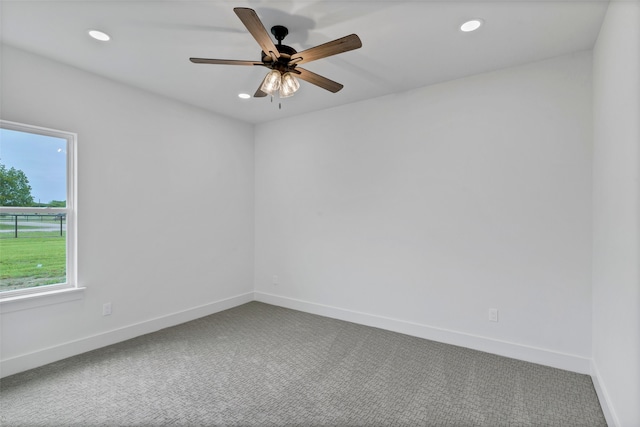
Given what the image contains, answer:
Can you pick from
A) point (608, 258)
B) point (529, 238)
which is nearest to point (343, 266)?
point (529, 238)

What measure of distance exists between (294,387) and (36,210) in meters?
2.75

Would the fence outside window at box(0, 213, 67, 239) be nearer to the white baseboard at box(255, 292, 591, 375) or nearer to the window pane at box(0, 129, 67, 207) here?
the window pane at box(0, 129, 67, 207)

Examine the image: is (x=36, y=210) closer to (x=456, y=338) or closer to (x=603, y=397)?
(x=456, y=338)

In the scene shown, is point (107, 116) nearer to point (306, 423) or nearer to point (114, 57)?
point (114, 57)

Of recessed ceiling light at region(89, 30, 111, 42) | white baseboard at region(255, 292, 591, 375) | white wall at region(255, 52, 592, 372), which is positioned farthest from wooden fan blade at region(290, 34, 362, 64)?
white baseboard at region(255, 292, 591, 375)

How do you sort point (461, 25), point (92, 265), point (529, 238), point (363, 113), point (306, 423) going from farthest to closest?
1. point (363, 113)
2. point (92, 265)
3. point (529, 238)
4. point (461, 25)
5. point (306, 423)

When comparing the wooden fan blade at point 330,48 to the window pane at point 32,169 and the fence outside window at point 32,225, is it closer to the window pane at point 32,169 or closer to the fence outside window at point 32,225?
the window pane at point 32,169

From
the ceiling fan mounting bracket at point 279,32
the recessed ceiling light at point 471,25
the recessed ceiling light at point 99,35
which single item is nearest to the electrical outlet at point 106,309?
the recessed ceiling light at point 99,35

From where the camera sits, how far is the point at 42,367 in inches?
108

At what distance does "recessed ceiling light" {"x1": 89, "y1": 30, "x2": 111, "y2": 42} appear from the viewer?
8.07ft

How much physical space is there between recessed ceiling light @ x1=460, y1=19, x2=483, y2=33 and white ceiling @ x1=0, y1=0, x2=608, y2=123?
47 mm

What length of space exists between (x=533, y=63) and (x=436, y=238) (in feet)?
6.09

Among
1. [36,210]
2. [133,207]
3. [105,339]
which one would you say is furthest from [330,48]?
[105,339]

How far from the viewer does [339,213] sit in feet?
13.6
